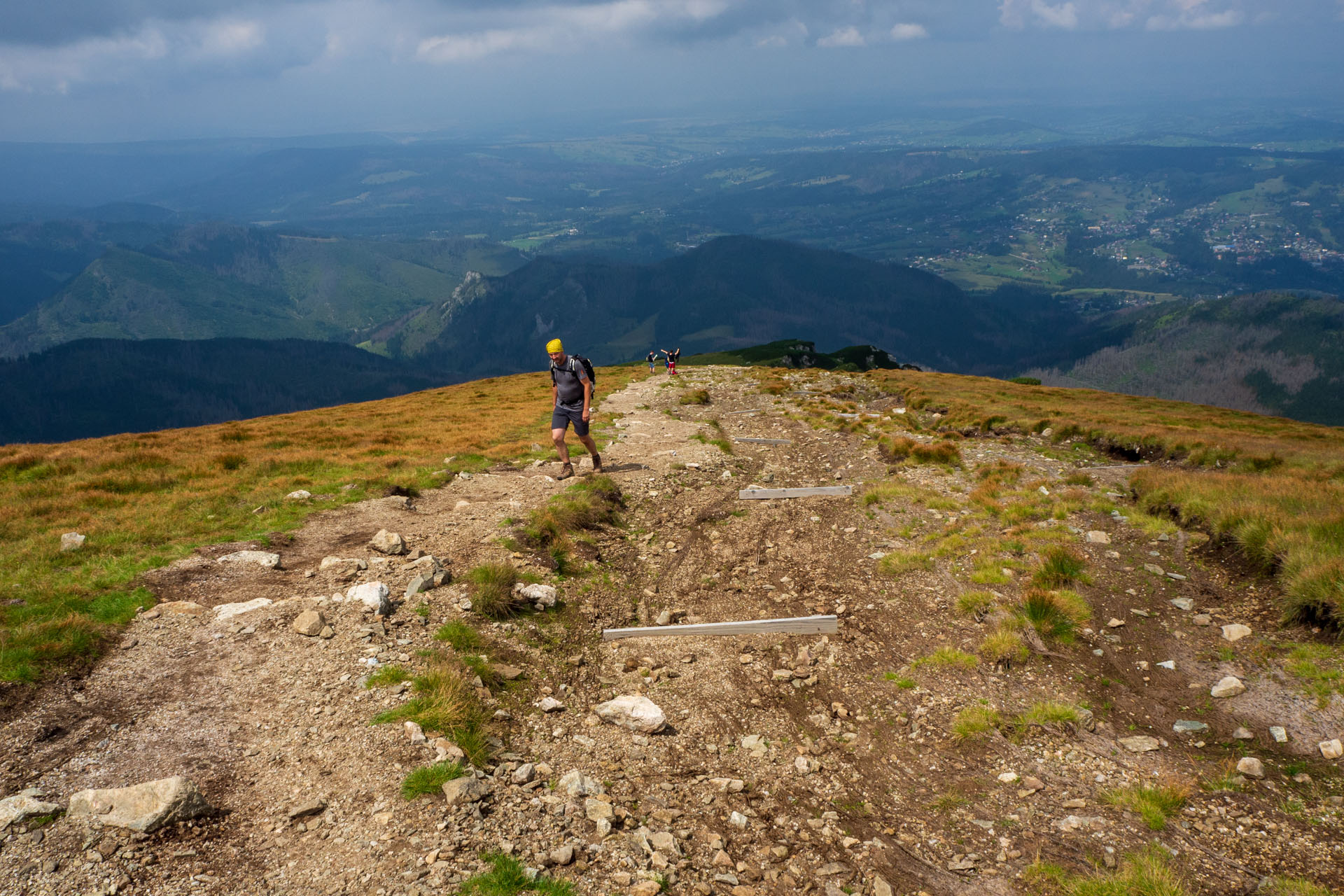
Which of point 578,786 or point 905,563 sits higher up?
point 578,786

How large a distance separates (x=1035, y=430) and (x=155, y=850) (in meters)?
31.9

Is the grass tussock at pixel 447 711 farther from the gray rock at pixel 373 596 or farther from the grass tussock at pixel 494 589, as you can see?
the grass tussock at pixel 494 589

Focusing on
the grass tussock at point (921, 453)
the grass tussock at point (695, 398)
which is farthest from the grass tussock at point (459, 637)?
the grass tussock at point (695, 398)

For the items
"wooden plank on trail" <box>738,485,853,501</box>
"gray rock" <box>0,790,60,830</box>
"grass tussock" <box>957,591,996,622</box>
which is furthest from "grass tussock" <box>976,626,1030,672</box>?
"gray rock" <box>0,790,60,830</box>

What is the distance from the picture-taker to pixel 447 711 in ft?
26.5

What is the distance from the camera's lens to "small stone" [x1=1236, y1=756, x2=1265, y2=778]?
25.5ft

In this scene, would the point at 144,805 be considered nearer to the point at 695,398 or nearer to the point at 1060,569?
the point at 1060,569

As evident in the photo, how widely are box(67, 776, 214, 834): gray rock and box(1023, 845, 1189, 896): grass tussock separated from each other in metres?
8.68

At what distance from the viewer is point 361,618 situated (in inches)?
403

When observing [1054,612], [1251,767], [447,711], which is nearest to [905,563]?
[1054,612]

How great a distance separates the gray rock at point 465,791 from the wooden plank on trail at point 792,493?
42.3 feet

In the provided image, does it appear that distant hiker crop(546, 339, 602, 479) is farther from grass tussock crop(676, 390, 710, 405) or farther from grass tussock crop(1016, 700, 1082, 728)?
grass tussock crop(676, 390, 710, 405)

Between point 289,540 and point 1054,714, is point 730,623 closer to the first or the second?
point 1054,714

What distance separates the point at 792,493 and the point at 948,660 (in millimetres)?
9024
